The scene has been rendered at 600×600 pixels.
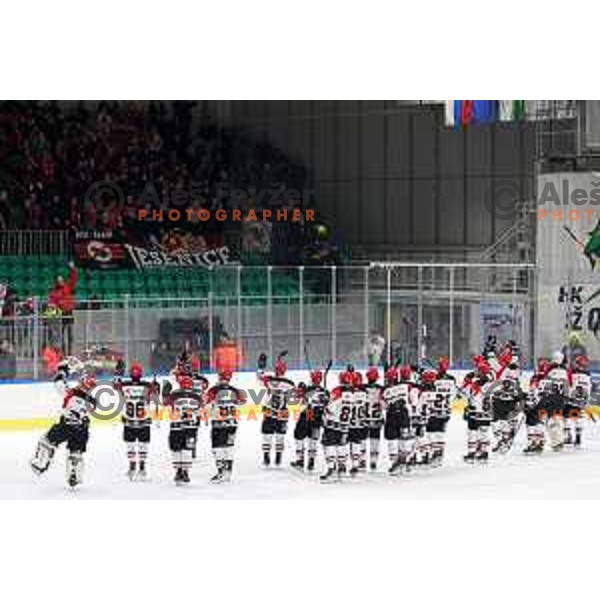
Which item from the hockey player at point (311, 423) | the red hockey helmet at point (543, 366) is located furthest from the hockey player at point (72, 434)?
the red hockey helmet at point (543, 366)

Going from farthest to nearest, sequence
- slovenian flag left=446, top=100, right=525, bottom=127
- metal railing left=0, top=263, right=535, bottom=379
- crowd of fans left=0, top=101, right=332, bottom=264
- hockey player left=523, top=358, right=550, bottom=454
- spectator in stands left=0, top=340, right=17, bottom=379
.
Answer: crowd of fans left=0, top=101, right=332, bottom=264 < slovenian flag left=446, top=100, right=525, bottom=127 < metal railing left=0, top=263, right=535, bottom=379 < spectator in stands left=0, top=340, right=17, bottom=379 < hockey player left=523, top=358, right=550, bottom=454

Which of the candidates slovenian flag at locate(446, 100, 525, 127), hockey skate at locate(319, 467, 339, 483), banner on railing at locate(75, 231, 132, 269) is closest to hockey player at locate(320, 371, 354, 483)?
hockey skate at locate(319, 467, 339, 483)

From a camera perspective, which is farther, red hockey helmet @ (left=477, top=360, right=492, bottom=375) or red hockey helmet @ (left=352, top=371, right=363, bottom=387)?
red hockey helmet @ (left=477, top=360, right=492, bottom=375)

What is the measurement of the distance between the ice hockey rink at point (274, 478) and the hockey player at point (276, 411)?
113 mm

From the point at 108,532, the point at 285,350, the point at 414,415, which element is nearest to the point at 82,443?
the point at 108,532

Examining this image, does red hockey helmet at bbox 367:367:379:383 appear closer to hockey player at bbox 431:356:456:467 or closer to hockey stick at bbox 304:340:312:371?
hockey player at bbox 431:356:456:467

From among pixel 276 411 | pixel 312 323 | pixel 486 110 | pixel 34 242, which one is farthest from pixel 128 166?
pixel 276 411

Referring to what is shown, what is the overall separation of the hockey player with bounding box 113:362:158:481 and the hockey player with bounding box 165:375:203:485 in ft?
0.50

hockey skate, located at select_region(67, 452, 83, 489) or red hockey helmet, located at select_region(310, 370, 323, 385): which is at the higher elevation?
red hockey helmet, located at select_region(310, 370, 323, 385)

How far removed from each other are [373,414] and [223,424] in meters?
1.06

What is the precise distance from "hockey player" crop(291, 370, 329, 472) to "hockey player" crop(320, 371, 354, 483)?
157mm

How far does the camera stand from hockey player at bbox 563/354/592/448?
13.8 m

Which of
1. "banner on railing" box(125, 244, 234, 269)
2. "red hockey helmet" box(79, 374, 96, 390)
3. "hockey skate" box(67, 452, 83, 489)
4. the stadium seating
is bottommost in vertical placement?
"hockey skate" box(67, 452, 83, 489)

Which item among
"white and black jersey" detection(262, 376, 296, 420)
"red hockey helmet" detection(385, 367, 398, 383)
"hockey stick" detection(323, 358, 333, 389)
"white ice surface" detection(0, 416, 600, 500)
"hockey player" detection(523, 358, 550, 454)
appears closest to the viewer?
"white ice surface" detection(0, 416, 600, 500)
